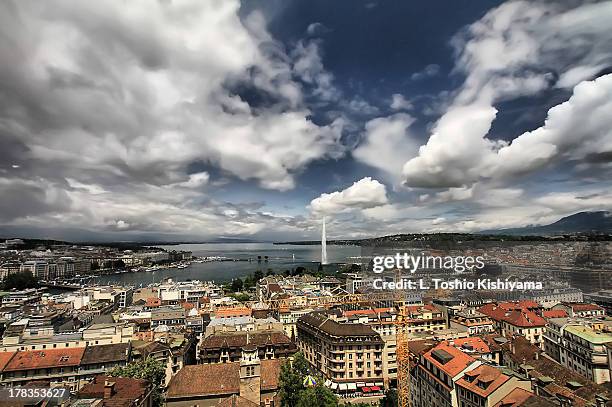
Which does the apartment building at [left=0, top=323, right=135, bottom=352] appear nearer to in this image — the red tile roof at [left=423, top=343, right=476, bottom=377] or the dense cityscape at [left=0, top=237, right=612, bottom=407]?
the dense cityscape at [left=0, top=237, right=612, bottom=407]

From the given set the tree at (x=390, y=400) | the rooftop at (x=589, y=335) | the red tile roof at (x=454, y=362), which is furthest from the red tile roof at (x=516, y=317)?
the red tile roof at (x=454, y=362)

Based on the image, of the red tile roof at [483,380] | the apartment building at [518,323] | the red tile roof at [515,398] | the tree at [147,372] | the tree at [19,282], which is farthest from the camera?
the tree at [19,282]

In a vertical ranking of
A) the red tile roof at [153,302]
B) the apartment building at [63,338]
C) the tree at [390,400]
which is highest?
the apartment building at [63,338]

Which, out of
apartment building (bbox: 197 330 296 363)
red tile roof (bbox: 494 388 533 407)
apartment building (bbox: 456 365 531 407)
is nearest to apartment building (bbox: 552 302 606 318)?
apartment building (bbox: 456 365 531 407)

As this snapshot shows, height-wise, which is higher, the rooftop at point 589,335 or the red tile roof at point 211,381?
the rooftop at point 589,335

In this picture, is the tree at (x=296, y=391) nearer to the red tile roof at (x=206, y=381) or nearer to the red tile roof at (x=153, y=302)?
the red tile roof at (x=206, y=381)

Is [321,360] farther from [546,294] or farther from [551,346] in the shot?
[546,294]
